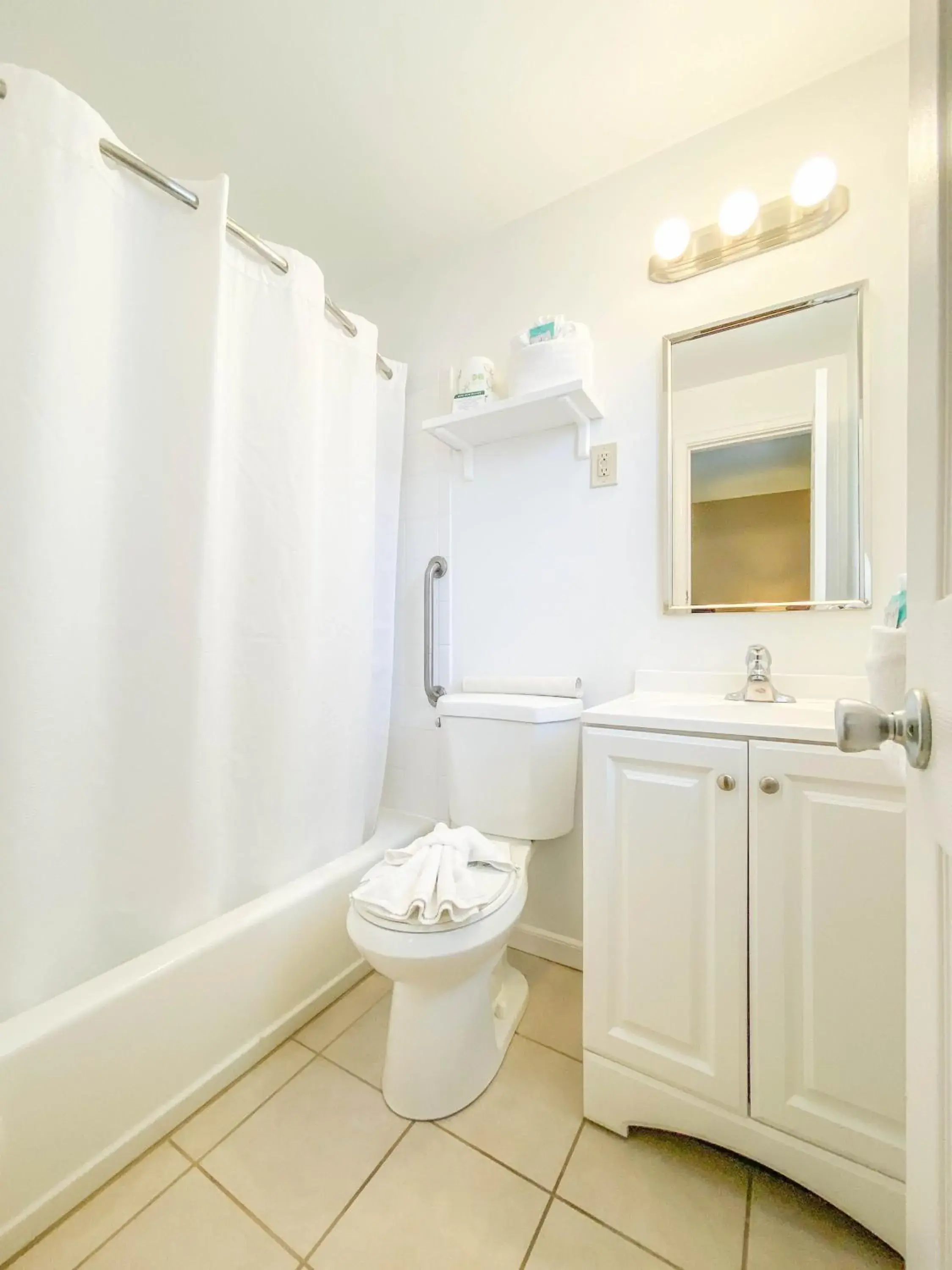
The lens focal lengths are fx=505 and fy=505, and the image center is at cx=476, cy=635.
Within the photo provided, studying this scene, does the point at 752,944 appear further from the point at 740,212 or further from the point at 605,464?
the point at 740,212

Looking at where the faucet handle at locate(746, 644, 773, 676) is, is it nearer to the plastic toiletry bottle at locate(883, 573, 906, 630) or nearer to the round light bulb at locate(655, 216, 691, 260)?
the plastic toiletry bottle at locate(883, 573, 906, 630)

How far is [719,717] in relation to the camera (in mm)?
999

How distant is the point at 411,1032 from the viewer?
101cm

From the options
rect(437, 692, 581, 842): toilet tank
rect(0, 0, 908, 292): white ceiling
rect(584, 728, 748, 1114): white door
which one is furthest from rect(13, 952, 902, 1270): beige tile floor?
rect(0, 0, 908, 292): white ceiling

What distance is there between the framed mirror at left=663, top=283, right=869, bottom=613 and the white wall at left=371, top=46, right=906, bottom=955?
0.13 ft

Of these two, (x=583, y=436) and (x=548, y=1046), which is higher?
(x=583, y=436)

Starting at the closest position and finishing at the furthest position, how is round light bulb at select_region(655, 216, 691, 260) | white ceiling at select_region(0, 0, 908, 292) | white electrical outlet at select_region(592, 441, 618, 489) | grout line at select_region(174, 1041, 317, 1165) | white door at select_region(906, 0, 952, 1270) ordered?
1. white door at select_region(906, 0, 952, 1270)
2. grout line at select_region(174, 1041, 317, 1165)
3. white ceiling at select_region(0, 0, 908, 292)
4. round light bulb at select_region(655, 216, 691, 260)
5. white electrical outlet at select_region(592, 441, 618, 489)

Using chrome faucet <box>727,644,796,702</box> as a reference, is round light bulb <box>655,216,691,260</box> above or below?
above

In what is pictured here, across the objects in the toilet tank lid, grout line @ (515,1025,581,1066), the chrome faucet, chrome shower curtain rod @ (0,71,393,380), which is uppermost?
chrome shower curtain rod @ (0,71,393,380)

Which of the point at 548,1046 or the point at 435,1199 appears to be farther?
the point at 548,1046

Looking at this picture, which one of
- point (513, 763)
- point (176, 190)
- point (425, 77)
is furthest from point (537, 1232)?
point (425, 77)

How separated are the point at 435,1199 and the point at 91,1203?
575mm

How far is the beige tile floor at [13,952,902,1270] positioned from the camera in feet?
2.54

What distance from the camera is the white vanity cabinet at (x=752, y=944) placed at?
0.76 m
